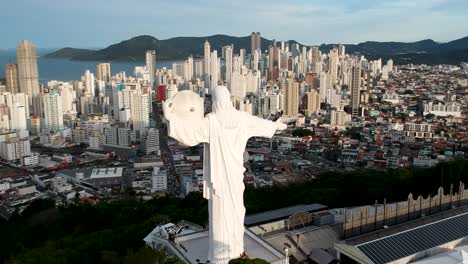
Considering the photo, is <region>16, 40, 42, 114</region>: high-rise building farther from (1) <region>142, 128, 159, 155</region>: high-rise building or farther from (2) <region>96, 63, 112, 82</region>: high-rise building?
(1) <region>142, 128, 159, 155</region>: high-rise building

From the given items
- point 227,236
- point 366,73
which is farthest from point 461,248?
point 366,73

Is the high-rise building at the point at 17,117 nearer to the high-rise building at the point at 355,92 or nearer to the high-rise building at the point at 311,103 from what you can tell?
the high-rise building at the point at 311,103

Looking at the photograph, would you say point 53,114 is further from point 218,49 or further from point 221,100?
point 218,49

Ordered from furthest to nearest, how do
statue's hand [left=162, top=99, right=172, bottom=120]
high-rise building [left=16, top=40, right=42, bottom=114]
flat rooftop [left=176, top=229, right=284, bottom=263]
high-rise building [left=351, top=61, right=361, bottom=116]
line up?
high-rise building [left=16, top=40, right=42, bottom=114]
high-rise building [left=351, top=61, right=361, bottom=116]
flat rooftop [left=176, top=229, right=284, bottom=263]
statue's hand [left=162, top=99, right=172, bottom=120]

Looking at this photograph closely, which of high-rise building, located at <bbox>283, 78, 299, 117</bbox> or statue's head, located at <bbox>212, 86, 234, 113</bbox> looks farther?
high-rise building, located at <bbox>283, 78, 299, 117</bbox>

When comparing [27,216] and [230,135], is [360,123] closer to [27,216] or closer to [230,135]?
[27,216]

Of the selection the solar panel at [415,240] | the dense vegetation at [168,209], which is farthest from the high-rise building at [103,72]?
the solar panel at [415,240]

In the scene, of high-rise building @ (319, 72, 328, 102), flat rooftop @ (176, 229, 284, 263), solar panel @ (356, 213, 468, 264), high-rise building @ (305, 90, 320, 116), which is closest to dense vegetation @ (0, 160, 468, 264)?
flat rooftop @ (176, 229, 284, 263)
